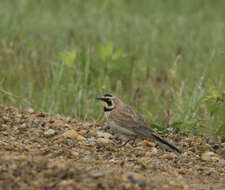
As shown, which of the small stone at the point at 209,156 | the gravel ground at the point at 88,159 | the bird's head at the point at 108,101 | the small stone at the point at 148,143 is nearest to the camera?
the gravel ground at the point at 88,159

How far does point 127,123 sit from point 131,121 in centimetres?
5

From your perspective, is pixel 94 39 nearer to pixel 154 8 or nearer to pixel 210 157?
pixel 154 8

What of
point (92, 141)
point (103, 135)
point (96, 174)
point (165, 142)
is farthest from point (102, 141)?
point (96, 174)

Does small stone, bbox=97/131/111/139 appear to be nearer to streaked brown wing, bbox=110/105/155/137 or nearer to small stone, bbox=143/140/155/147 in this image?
streaked brown wing, bbox=110/105/155/137

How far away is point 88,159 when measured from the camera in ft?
15.1

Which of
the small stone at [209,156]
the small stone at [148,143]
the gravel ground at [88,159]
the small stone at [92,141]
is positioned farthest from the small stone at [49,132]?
the small stone at [209,156]

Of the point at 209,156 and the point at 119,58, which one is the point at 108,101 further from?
the point at 119,58

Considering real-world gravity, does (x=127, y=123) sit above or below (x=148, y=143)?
above

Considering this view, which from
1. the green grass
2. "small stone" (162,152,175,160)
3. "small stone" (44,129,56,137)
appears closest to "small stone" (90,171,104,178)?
"small stone" (162,152,175,160)

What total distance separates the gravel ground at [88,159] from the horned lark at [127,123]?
13 cm

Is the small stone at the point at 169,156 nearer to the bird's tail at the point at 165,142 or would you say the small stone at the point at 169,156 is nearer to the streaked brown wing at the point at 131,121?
the bird's tail at the point at 165,142

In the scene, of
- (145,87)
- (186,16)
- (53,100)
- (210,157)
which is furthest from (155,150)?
(186,16)

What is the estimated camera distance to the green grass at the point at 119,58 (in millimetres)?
6645

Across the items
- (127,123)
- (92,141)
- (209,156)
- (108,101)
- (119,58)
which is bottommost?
(209,156)
